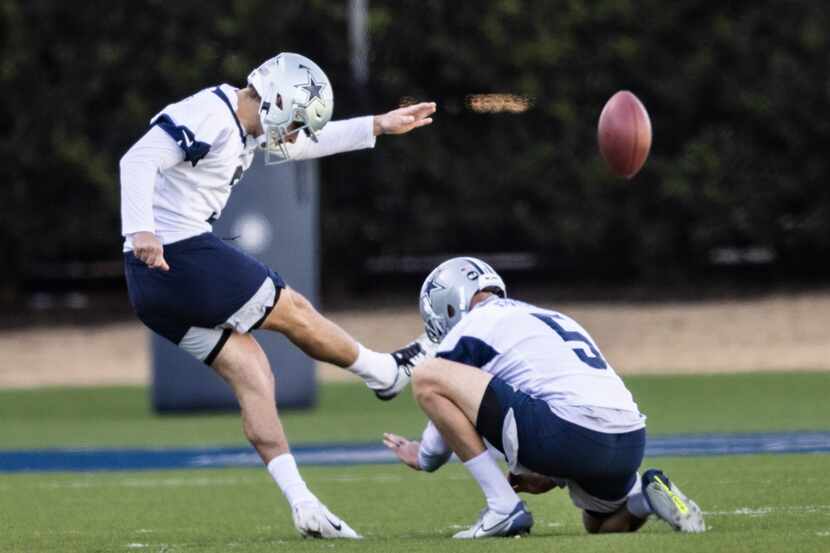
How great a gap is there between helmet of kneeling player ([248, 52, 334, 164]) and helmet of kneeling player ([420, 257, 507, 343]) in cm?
87

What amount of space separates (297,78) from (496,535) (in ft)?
6.44

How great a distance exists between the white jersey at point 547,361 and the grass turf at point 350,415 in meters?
5.52

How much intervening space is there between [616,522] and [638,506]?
0.49ft

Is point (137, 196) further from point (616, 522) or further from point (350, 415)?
point (350, 415)

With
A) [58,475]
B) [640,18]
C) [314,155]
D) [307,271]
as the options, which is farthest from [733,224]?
[314,155]

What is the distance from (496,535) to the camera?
21.3ft

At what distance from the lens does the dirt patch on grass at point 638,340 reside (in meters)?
18.9

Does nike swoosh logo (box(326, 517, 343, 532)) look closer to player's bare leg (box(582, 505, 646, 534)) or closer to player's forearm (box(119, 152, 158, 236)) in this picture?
player's bare leg (box(582, 505, 646, 534))

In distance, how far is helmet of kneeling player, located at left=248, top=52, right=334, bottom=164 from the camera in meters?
7.30

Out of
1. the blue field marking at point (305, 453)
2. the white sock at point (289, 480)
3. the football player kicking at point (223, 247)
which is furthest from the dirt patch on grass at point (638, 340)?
the white sock at point (289, 480)

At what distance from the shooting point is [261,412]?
285 inches

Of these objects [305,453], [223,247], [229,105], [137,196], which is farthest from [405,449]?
[305,453]

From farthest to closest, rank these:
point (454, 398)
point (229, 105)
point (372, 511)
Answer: point (372, 511), point (229, 105), point (454, 398)

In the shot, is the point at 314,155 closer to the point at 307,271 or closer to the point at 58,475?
the point at 58,475
